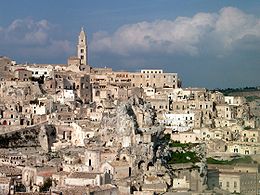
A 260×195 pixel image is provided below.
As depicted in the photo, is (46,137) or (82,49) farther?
(82,49)

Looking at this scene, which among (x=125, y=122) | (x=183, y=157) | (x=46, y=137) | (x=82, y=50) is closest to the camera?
(x=125, y=122)

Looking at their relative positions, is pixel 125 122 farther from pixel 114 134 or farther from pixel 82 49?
pixel 82 49

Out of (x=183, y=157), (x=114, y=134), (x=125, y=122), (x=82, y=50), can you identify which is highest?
(x=82, y=50)

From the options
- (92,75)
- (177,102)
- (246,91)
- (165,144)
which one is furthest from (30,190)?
(246,91)

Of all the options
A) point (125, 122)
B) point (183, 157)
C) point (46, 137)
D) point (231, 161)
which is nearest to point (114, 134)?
point (125, 122)

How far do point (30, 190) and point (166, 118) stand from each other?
49.1 ft

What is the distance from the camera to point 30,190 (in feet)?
78.1

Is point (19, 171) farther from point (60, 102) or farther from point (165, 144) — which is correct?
point (60, 102)

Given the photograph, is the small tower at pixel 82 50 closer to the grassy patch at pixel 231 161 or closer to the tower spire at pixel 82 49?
the tower spire at pixel 82 49

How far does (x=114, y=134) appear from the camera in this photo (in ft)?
95.3

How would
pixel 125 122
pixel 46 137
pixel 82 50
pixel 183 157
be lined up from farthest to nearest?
pixel 82 50 → pixel 46 137 → pixel 183 157 → pixel 125 122

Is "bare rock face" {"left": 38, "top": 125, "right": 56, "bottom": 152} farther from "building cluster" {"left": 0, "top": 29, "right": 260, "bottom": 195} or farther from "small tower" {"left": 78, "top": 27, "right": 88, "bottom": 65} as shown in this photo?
"small tower" {"left": 78, "top": 27, "right": 88, "bottom": 65}

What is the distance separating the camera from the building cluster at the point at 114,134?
24531 millimetres

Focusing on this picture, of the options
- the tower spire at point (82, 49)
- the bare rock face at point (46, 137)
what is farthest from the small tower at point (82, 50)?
the bare rock face at point (46, 137)
